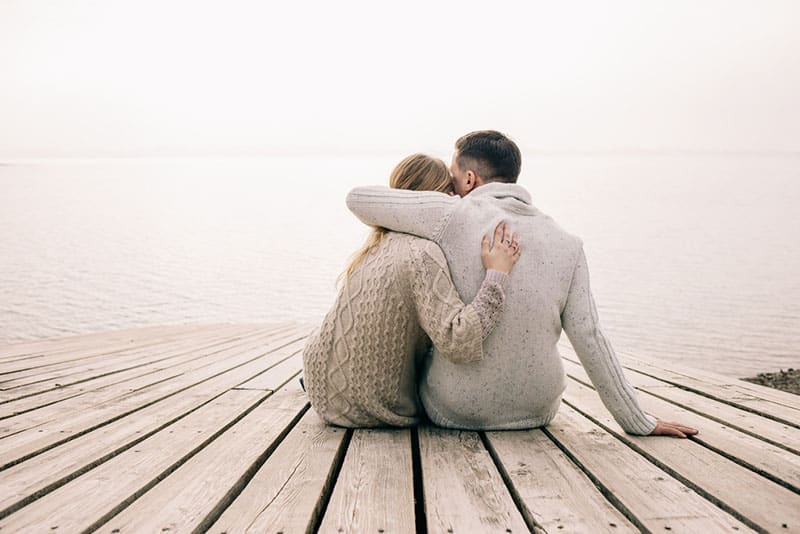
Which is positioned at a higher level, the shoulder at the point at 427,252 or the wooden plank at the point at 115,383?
the shoulder at the point at 427,252

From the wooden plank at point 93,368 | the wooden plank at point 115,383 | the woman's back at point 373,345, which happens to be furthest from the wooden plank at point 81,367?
the woman's back at point 373,345

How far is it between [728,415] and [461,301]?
4.91 feet

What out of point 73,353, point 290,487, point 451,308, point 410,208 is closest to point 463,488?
point 290,487

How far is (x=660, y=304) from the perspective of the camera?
13586mm

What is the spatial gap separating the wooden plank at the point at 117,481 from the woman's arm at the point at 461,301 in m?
0.99

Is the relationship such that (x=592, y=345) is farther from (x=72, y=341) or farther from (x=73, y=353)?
(x=72, y=341)

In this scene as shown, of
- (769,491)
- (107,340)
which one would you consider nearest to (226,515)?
(769,491)

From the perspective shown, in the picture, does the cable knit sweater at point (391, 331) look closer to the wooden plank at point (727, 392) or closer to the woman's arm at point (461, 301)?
the woman's arm at point (461, 301)

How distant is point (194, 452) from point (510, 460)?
1.12 m

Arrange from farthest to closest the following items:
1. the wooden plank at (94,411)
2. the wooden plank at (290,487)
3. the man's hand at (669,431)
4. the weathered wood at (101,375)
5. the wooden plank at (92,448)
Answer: the weathered wood at (101,375)
the man's hand at (669,431)
the wooden plank at (94,411)
the wooden plank at (92,448)
the wooden plank at (290,487)

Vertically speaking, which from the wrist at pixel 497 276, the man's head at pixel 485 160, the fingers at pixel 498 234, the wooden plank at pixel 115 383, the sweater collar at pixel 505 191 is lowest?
the wooden plank at pixel 115 383

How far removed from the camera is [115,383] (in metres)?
3.79

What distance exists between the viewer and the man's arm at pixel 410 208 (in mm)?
2506

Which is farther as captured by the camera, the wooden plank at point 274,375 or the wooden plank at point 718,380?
the wooden plank at point 274,375
